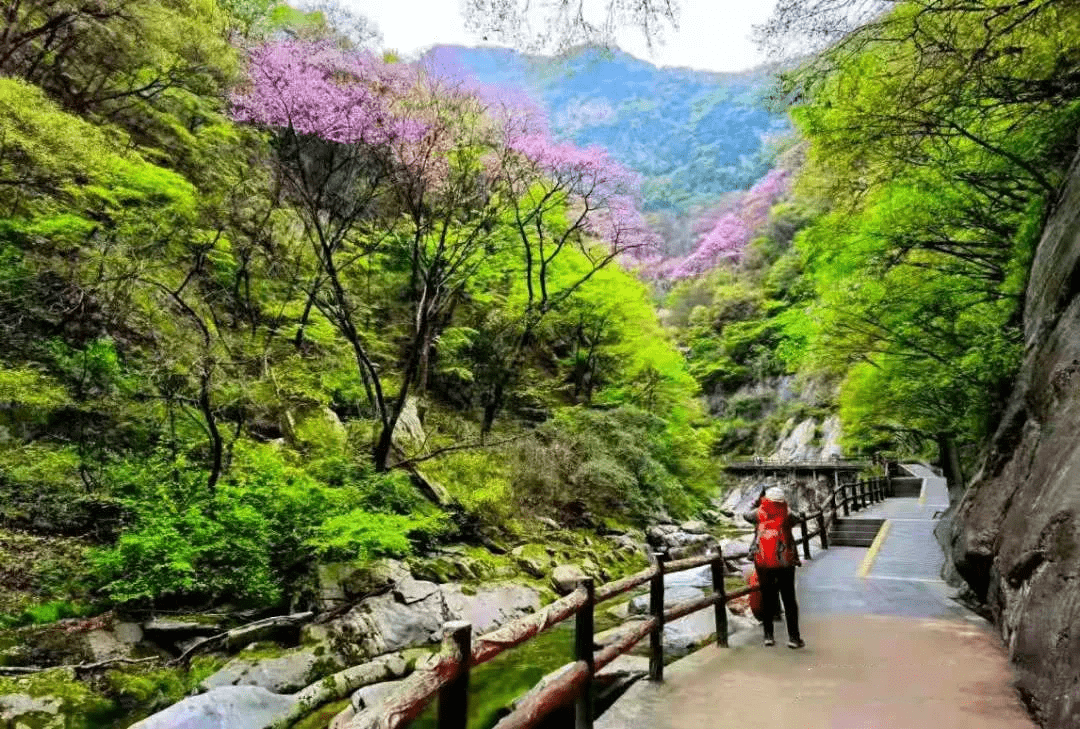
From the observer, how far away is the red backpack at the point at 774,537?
604 centimetres

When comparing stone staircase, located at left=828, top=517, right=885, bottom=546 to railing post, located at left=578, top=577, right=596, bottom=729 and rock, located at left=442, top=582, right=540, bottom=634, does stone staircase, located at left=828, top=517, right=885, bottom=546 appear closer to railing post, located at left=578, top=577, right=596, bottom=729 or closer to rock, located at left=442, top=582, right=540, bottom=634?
Answer: rock, located at left=442, top=582, right=540, bottom=634

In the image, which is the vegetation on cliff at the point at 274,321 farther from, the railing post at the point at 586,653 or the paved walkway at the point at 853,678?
the railing post at the point at 586,653

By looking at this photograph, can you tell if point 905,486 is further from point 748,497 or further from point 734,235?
point 734,235

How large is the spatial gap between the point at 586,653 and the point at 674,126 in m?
99.6

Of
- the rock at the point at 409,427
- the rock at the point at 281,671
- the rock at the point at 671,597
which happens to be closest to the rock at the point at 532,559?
the rock at the point at 671,597

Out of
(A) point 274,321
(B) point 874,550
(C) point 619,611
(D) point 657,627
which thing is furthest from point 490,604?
(B) point 874,550

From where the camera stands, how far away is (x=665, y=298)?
4831cm

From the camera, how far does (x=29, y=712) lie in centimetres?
545

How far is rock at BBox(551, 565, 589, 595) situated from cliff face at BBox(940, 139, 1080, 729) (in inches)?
247

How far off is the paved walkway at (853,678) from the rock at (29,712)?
16.1 feet

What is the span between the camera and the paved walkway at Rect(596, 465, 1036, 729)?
169 inches

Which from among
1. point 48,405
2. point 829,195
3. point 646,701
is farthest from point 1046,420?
point 48,405

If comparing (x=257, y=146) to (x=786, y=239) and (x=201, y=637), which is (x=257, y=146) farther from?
(x=786, y=239)

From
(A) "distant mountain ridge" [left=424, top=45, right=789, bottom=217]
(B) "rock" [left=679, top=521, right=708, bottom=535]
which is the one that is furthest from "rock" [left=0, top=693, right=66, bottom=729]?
(A) "distant mountain ridge" [left=424, top=45, right=789, bottom=217]
